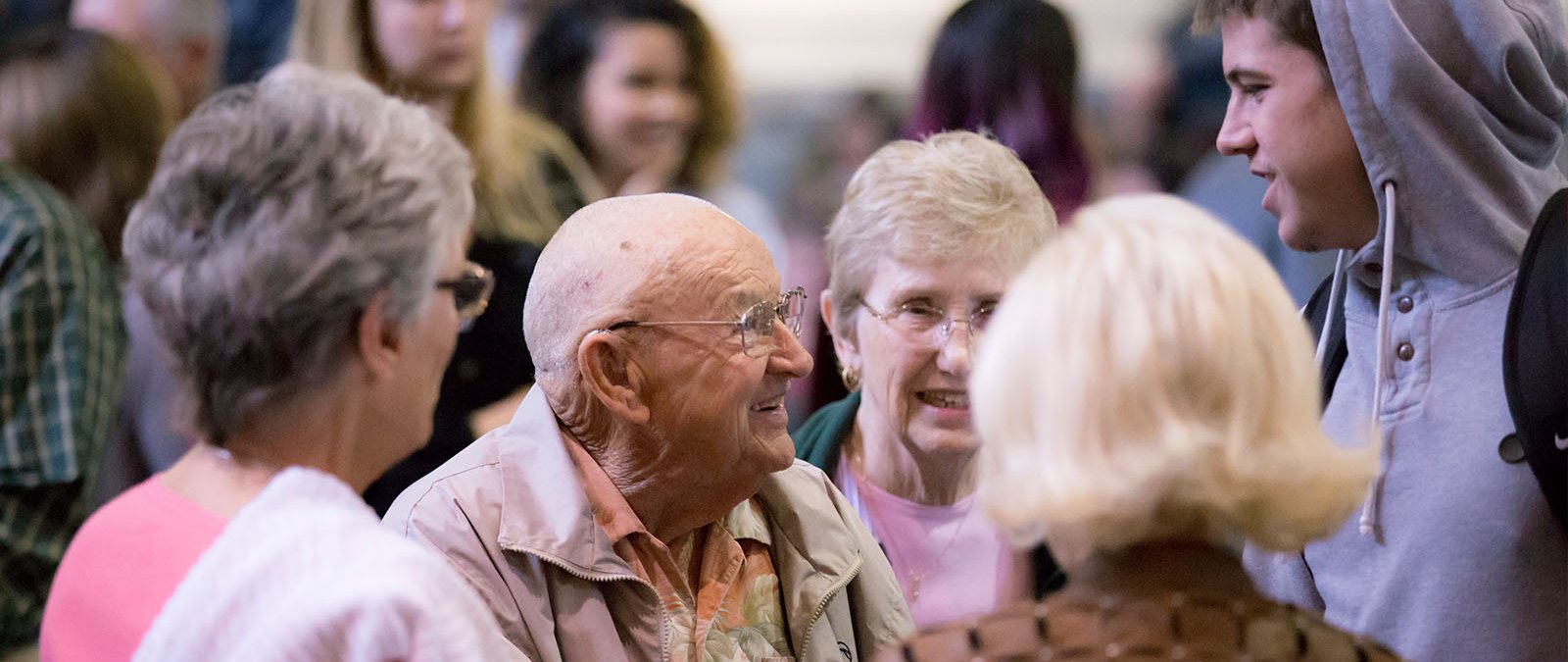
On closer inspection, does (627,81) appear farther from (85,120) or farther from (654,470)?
(654,470)

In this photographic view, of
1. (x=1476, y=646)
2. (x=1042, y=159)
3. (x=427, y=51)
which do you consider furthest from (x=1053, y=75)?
(x=1476, y=646)

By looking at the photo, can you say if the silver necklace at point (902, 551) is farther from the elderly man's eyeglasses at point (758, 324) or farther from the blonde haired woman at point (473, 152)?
the blonde haired woman at point (473, 152)

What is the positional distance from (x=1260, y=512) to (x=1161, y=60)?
443 centimetres

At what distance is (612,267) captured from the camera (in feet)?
7.78

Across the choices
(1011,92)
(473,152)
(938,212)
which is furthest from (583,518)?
(1011,92)

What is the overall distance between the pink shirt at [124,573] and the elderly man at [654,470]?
494 mm

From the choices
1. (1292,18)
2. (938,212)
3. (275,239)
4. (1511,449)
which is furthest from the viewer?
(938,212)

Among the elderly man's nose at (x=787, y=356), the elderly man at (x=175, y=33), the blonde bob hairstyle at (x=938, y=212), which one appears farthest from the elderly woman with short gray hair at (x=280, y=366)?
the elderly man at (x=175, y=33)

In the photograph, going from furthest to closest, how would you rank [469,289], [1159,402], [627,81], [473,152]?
1. [627,81]
2. [473,152]
3. [469,289]
4. [1159,402]

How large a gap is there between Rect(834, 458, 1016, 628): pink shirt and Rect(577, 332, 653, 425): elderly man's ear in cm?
76

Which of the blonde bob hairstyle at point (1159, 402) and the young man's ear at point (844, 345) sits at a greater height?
the blonde bob hairstyle at point (1159, 402)

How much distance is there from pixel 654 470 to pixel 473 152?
165 centimetres

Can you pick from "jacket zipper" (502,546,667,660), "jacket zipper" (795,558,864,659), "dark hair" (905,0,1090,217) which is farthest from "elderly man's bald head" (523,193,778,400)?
"dark hair" (905,0,1090,217)

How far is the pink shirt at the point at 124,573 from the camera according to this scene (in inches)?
68.9
